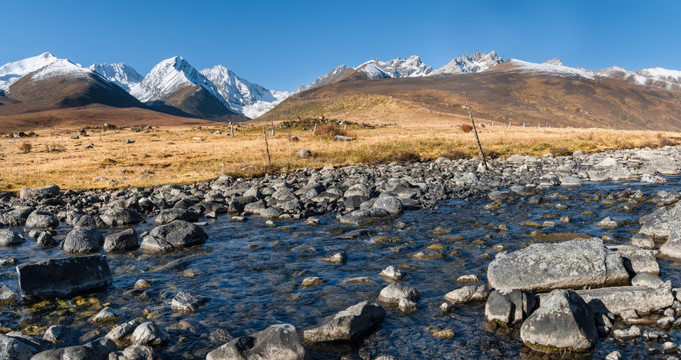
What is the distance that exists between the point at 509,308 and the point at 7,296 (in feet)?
36.5

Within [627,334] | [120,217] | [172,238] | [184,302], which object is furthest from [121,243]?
[627,334]

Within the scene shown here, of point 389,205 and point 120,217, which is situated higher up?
point 389,205

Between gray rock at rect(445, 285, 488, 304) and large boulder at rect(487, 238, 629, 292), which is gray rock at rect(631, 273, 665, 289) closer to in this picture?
large boulder at rect(487, 238, 629, 292)

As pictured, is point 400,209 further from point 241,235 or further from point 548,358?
point 548,358

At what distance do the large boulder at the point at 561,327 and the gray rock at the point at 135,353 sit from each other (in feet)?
20.4

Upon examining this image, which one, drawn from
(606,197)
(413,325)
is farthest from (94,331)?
(606,197)

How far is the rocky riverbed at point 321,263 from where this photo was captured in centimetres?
799

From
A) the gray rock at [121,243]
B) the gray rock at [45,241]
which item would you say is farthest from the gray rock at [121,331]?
the gray rock at [45,241]

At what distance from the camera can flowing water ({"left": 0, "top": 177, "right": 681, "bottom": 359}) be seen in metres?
8.01

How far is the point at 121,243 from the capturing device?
15164 mm

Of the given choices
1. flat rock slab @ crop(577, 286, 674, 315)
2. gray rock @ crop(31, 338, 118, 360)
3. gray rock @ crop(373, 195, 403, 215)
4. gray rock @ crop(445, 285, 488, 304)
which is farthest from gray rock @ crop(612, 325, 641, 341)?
gray rock @ crop(373, 195, 403, 215)

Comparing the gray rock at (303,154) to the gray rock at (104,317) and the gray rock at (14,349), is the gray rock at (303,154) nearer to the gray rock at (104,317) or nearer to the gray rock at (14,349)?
the gray rock at (104,317)

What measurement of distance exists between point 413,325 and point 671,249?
25.0ft

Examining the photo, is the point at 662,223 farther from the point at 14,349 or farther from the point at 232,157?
the point at 232,157
